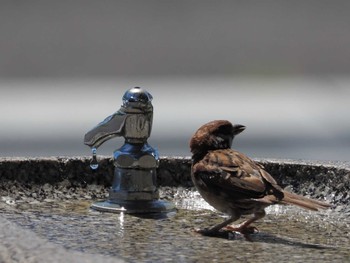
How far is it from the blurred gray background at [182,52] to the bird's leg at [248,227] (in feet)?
23.6

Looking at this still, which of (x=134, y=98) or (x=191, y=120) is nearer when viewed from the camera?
(x=134, y=98)

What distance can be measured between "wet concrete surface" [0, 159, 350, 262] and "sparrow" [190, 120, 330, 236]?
0.04m

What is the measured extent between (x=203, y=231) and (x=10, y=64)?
8.36 metres

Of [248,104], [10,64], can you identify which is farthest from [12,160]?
[10,64]

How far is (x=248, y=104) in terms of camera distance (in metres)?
9.73

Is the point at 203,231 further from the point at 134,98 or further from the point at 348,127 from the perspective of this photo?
the point at 348,127

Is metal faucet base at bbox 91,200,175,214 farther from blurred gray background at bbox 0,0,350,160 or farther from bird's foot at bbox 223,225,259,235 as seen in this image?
blurred gray background at bbox 0,0,350,160

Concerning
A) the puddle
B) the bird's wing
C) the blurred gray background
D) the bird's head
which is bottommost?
the puddle

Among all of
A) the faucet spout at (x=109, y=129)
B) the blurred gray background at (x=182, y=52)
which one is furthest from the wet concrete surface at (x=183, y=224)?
the blurred gray background at (x=182, y=52)

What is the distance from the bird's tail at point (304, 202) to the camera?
2.10 meters

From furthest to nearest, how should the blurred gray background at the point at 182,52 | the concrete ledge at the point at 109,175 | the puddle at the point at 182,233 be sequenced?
the blurred gray background at the point at 182,52, the concrete ledge at the point at 109,175, the puddle at the point at 182,233

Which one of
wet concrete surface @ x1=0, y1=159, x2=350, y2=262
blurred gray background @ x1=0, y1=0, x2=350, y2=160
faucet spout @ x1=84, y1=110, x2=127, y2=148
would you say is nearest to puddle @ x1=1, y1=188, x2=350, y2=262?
wet concrete surface @ x1=0, y1=159, x2=350, y2=262

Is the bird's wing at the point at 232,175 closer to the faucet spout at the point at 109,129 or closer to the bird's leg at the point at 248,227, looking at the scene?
the bird's leg at the point at 248,227

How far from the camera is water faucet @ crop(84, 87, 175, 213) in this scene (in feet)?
→ 7.63
